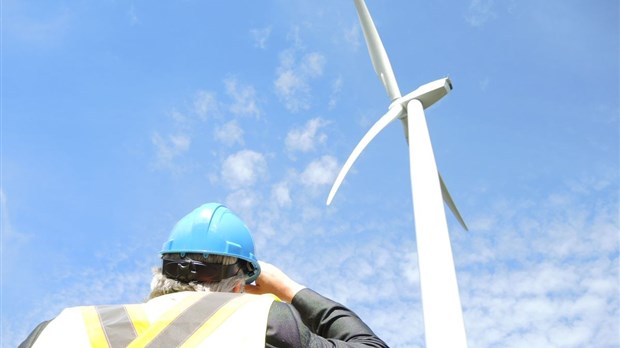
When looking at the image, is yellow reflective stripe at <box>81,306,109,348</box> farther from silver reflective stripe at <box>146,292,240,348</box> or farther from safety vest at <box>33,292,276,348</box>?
silver reflective stripe at <box>146,292,240,348</box>

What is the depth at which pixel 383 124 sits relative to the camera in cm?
2197

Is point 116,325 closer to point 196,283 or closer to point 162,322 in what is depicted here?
point 162,322

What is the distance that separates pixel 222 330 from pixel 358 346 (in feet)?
3.28

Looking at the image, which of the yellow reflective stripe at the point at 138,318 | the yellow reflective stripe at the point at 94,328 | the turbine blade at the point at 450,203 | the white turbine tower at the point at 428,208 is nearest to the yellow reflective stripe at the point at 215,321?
the yellow reflective stripe at the point at 138,318

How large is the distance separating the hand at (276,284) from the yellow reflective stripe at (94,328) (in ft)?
5.43

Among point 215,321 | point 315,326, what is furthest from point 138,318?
point 315,326

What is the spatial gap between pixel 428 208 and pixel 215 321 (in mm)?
12736

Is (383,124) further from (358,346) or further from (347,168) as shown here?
(358,346)

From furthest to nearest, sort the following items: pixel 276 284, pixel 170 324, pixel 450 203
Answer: pixel 450 203 < pixel 276 284 < pixel 170 324

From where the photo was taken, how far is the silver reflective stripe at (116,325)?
4078mm

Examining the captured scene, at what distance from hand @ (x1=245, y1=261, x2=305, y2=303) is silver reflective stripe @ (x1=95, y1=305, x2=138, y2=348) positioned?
157 cm

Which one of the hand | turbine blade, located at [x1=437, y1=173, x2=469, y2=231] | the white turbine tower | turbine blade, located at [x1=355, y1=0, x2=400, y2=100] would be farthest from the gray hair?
turbine blade, located at [x1=355, y1=0, x2=400, y2=100]

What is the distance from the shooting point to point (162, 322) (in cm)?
414

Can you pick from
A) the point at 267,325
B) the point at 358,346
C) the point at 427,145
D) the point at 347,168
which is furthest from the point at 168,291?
the point at 347,168
